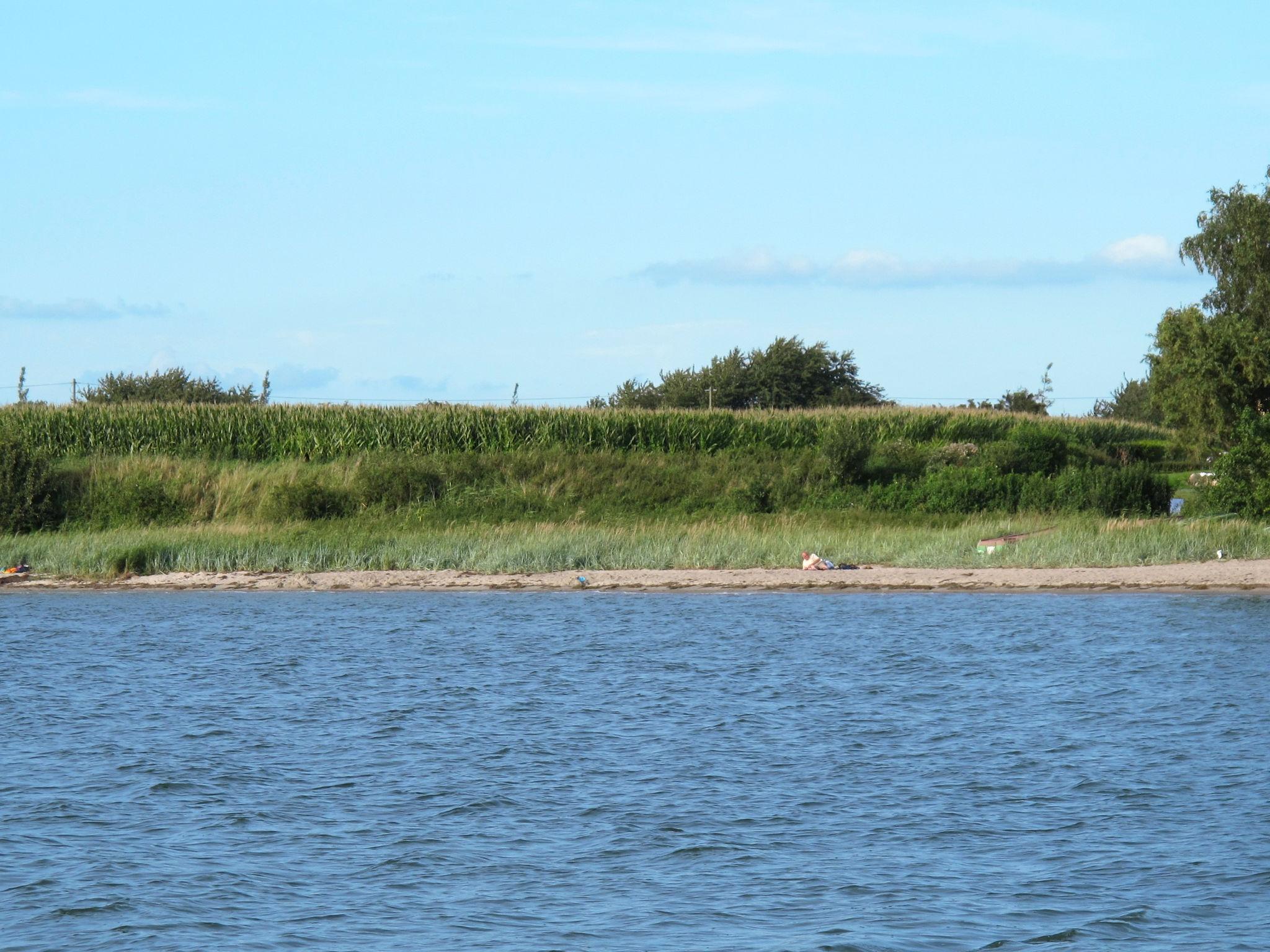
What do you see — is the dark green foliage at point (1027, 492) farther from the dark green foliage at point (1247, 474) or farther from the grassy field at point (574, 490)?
the dark green foliage at point (1247, 474)

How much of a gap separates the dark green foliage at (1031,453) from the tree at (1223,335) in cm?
312

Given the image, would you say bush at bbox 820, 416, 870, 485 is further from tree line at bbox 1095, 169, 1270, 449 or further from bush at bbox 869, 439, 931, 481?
tree line at bbox 1095, 169, 1270, 449

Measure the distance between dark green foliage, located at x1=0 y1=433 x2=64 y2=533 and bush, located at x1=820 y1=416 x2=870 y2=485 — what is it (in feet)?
68.9

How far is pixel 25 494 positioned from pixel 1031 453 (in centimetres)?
2757

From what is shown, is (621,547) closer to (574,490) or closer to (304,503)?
(574,490)

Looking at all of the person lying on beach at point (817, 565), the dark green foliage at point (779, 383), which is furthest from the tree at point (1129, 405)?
the person lying on beach at point (817, 565)

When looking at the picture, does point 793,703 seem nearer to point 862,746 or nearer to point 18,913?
point 862,746

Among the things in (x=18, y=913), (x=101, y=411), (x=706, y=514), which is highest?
(x=101, y=411)

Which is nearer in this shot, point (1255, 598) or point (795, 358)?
point (1255, 598)

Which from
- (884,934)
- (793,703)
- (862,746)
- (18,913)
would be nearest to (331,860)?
(18,913)

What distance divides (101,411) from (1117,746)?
38974 mm

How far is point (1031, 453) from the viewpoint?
4247cm

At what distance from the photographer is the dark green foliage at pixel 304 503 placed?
3772 cm

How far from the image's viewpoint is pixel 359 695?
18.3 m
